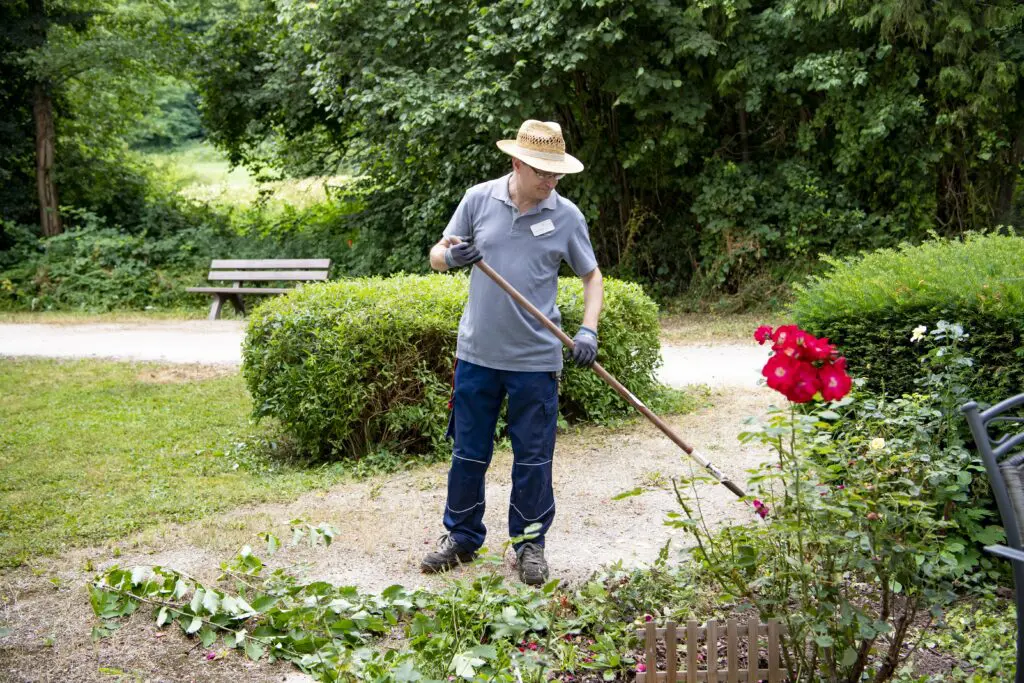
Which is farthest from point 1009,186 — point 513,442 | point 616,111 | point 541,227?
point 513,442

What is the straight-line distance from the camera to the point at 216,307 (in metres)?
14.8

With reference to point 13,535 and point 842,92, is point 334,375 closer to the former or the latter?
point 13,535

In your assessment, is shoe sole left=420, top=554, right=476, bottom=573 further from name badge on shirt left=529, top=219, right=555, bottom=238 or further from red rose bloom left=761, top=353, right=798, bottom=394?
red rose bloom left=761, top=353, right=798, bottom=394

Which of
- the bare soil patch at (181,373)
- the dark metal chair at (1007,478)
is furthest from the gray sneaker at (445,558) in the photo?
the bare soil patch at (181,373)

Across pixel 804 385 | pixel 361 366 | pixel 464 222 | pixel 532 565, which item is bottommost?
pixel 532 565

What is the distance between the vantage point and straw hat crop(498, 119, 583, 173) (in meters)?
3.89

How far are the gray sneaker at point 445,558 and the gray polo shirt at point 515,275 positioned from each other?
0.82m

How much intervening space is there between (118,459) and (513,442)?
343 centimetres

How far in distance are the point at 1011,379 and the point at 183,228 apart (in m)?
16.2

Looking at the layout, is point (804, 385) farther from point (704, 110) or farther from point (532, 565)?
point (704, 110)

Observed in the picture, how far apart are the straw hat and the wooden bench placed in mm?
10884

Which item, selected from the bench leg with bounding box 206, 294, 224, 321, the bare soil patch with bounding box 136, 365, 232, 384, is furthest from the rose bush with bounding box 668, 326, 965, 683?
the bench leg with bounding box 206, 294, 224, 321

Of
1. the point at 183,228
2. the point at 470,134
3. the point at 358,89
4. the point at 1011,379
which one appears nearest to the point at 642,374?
the point at 1011,379

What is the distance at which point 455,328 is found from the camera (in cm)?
633
